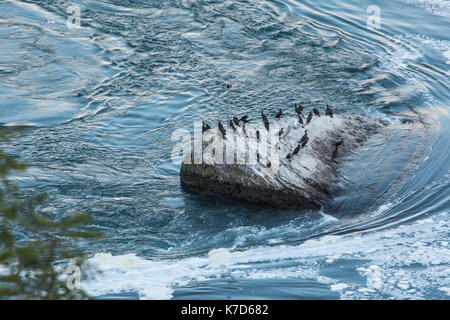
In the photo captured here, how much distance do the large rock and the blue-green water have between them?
0.92ft

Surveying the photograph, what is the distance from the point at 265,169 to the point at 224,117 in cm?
385

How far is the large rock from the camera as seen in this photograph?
1015 cm

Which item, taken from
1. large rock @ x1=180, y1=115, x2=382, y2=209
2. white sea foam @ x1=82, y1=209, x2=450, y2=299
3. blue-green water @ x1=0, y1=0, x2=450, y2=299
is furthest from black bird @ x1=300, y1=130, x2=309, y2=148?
white sea foam @ x1=82, y1=209, x2=450, y2=299

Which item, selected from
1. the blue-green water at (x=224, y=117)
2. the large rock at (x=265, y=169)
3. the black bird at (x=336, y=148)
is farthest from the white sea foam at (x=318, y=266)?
the black bird at (x=336, y=148)

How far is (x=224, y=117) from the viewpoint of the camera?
543 inches

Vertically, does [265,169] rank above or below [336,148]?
below

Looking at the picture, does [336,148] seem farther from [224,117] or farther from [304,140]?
[224,117]

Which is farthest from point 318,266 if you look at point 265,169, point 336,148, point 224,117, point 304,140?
point 224,117

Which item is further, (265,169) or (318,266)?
(265,169)

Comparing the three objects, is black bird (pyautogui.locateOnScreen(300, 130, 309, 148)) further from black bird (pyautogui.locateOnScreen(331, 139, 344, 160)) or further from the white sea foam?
the white sea foam
